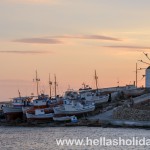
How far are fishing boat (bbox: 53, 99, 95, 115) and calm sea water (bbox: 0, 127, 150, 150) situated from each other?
9.92 metres

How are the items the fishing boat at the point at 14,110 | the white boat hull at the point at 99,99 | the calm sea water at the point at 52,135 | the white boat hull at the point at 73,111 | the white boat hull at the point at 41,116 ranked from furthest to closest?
A: the white boat hull at the point at 99,99, the fishing boat at the point at 14,110, the white boat hull at the point at 41,116, the white boat hull at the point at 73,111, the calm sea water at the point at 52,135

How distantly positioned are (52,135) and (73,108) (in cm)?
2563

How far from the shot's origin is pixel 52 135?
89.2 metres

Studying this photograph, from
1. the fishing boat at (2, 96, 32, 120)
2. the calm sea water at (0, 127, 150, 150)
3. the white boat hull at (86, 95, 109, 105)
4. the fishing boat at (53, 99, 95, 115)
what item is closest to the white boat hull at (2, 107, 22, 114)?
the fishing boat at (2, 96, 32, 120)

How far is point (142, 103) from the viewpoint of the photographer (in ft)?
371

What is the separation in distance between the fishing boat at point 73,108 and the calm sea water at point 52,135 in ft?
32.6

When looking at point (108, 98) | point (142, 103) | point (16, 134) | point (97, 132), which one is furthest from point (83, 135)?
point (108, 98)

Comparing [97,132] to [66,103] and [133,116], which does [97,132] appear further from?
[66,103]

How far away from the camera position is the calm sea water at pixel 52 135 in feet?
240

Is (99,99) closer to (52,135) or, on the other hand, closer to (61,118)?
(61,118)

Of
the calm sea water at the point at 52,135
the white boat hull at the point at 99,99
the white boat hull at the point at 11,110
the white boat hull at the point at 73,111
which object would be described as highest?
the white boat hull at the point at 99,99

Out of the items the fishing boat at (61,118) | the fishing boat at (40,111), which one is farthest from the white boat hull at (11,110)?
the fishing boat at (61,118)

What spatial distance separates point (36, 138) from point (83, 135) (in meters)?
5.38

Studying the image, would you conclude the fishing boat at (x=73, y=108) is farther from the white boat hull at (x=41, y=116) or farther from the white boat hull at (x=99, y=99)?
the white boat hull at (x=99, y=99)
